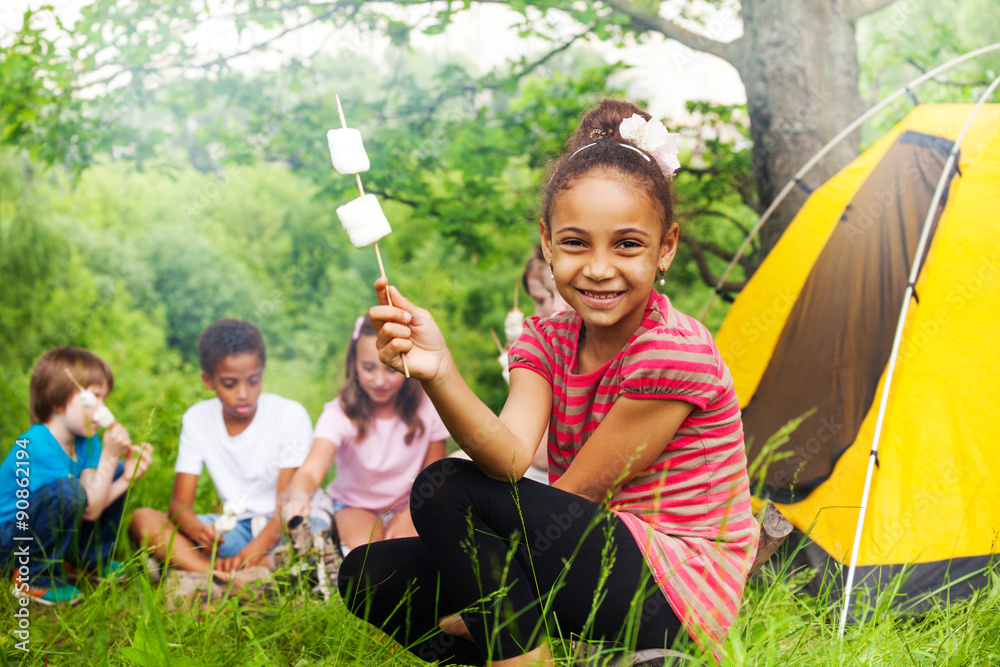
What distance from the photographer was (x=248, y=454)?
104 inches

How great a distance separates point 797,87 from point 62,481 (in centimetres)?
328

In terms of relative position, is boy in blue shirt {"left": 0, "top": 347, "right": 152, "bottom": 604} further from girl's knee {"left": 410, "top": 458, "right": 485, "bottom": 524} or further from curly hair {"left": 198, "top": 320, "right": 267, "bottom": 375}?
girl's knee {"left": 410, "top": 458, "right": 485, "bottom": 524}

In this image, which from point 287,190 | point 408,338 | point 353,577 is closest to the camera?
point 408,338

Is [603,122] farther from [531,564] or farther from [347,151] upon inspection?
[531,564]

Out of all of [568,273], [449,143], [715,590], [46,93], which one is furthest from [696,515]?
[46,93]

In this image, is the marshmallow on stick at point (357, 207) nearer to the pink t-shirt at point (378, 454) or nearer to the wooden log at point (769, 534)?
the wooden log at point (769, 534)

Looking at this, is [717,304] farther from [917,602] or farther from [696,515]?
[696,515]

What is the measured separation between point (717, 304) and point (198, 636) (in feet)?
14.7

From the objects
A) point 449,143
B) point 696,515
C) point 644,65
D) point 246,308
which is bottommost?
point 246,308

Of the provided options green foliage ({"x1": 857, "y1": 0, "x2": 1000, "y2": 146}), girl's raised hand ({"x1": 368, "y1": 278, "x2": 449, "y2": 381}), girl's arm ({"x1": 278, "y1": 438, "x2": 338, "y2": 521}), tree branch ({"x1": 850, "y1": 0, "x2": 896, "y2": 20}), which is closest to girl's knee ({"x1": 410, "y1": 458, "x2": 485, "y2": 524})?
girl's raised hand ({"x1": 368, "y1": 278, "x2": 449, "y2": 381})

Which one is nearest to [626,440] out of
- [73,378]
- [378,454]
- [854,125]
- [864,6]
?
[378,454]

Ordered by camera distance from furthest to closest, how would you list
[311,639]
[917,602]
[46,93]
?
[46,93], [917,602], [311,639]

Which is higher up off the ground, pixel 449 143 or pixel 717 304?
pixel 449 143

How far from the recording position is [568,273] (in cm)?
133
